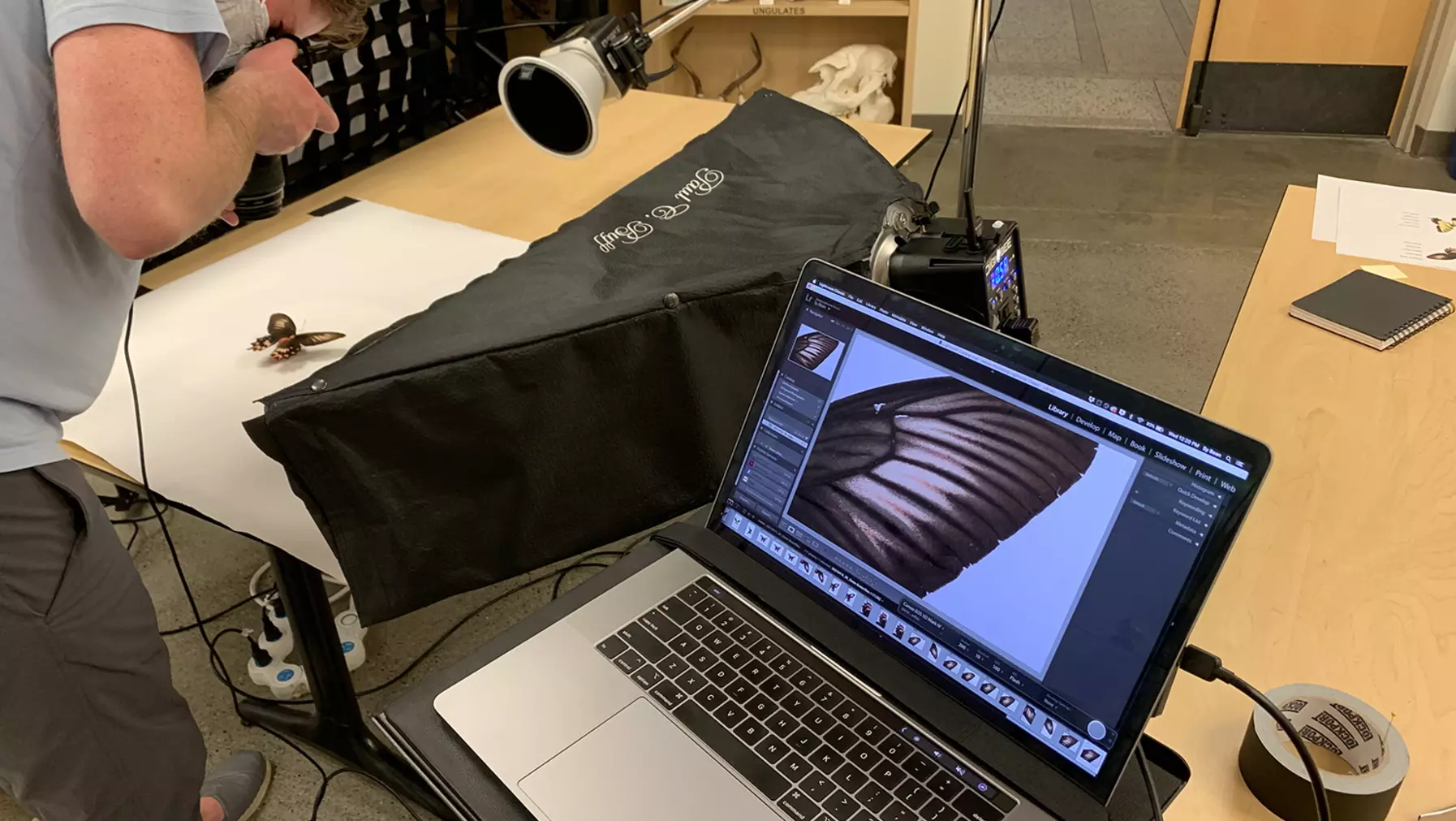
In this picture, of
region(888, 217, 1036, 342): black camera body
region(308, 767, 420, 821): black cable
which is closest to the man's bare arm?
region(888, 217, 1036, 342): black camera body

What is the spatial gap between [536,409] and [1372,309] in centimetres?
103

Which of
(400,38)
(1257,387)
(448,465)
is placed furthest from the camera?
(400,38)

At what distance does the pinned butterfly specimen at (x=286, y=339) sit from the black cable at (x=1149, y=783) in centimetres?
102

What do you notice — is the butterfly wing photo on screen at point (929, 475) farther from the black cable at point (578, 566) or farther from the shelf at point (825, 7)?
the shelf at point (825, 7)

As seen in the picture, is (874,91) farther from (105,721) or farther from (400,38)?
(105,721)

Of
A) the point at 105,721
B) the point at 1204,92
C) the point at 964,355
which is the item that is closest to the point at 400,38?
the point at 105,721

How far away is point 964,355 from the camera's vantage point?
719 mm

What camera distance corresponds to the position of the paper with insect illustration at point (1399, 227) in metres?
A: 1.40

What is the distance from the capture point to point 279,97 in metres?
1.01

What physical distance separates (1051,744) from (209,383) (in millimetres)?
1017

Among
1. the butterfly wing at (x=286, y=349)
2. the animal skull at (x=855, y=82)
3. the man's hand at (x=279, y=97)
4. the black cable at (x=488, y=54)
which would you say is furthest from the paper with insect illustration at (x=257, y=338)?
the animal skull at (x=855, y=82)

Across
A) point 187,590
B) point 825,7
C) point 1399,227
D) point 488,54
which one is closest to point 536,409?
Result: point 187,590

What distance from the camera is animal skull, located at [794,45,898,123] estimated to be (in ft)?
10.7

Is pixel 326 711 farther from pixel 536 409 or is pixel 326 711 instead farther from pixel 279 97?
pixel 279 97
